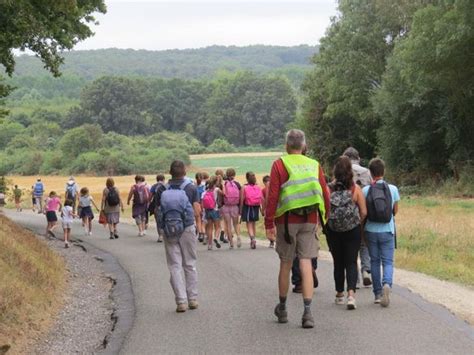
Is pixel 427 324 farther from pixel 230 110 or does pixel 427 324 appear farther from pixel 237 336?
pixel 230 110

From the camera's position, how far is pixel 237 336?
8.17 m

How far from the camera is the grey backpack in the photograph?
9305mm

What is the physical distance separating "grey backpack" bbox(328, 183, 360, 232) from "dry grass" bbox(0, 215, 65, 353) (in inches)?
149

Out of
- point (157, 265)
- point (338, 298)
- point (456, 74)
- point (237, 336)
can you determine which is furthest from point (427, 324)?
point (456, 74)

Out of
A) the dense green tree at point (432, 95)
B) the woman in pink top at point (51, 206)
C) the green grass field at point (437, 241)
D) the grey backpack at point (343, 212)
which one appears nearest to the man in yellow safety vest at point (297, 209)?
the grey backpack at point (343, 212)

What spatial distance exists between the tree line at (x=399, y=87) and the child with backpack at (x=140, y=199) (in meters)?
17.3

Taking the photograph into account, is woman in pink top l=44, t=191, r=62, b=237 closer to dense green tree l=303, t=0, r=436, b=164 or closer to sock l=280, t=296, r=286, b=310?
sock l=280, t=296, r=286, b=310

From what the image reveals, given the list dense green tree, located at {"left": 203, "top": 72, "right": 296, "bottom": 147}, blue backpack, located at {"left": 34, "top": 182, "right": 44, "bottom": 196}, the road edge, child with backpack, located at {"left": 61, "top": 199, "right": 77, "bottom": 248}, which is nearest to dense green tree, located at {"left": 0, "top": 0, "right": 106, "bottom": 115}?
child with backpack, located at {"left": 61, "top": 199, "right": 77, "bottom": 248}

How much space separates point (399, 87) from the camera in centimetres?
4109

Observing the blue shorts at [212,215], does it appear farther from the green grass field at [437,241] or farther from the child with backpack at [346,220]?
the child with backpack at [346,220]

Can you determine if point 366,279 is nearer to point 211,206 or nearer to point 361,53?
point 211,206

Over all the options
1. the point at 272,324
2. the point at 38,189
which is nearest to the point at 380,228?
the point at 272,324

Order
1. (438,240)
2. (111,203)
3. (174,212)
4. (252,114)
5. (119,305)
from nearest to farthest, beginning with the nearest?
(174,212) < (119,305) < (438,240) < (111,203) < (252,114)

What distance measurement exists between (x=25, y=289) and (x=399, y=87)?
109 feet
